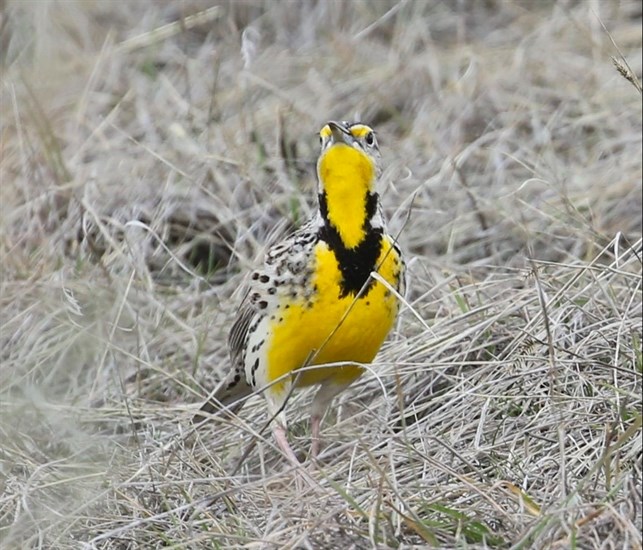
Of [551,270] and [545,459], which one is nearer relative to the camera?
[545,459]

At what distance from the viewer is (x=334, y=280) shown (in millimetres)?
4094

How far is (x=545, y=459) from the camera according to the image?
376 cm

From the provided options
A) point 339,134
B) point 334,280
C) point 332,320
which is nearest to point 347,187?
point 339,134

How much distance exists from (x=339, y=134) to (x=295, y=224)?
5.44 feet

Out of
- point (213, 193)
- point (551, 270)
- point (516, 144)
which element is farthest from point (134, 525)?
point (516, 144)

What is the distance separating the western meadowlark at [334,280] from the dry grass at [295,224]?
0.64ft

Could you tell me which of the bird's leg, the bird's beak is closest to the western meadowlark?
the bird's beak

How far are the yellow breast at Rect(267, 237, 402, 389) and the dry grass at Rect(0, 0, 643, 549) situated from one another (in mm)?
178

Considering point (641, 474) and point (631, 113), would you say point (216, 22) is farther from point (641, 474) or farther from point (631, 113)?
point (641, 474)

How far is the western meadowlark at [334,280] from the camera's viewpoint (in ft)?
13.4

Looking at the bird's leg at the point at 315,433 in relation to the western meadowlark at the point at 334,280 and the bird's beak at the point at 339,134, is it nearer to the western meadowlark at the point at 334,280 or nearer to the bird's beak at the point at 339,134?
the western meadowlark at the point at 334,280

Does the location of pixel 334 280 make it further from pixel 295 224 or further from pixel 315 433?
pixel 295 224

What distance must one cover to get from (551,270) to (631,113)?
63.6 inches

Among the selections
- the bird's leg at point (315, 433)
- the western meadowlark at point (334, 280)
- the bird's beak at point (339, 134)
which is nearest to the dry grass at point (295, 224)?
the bird's leg at point (315, 433)
